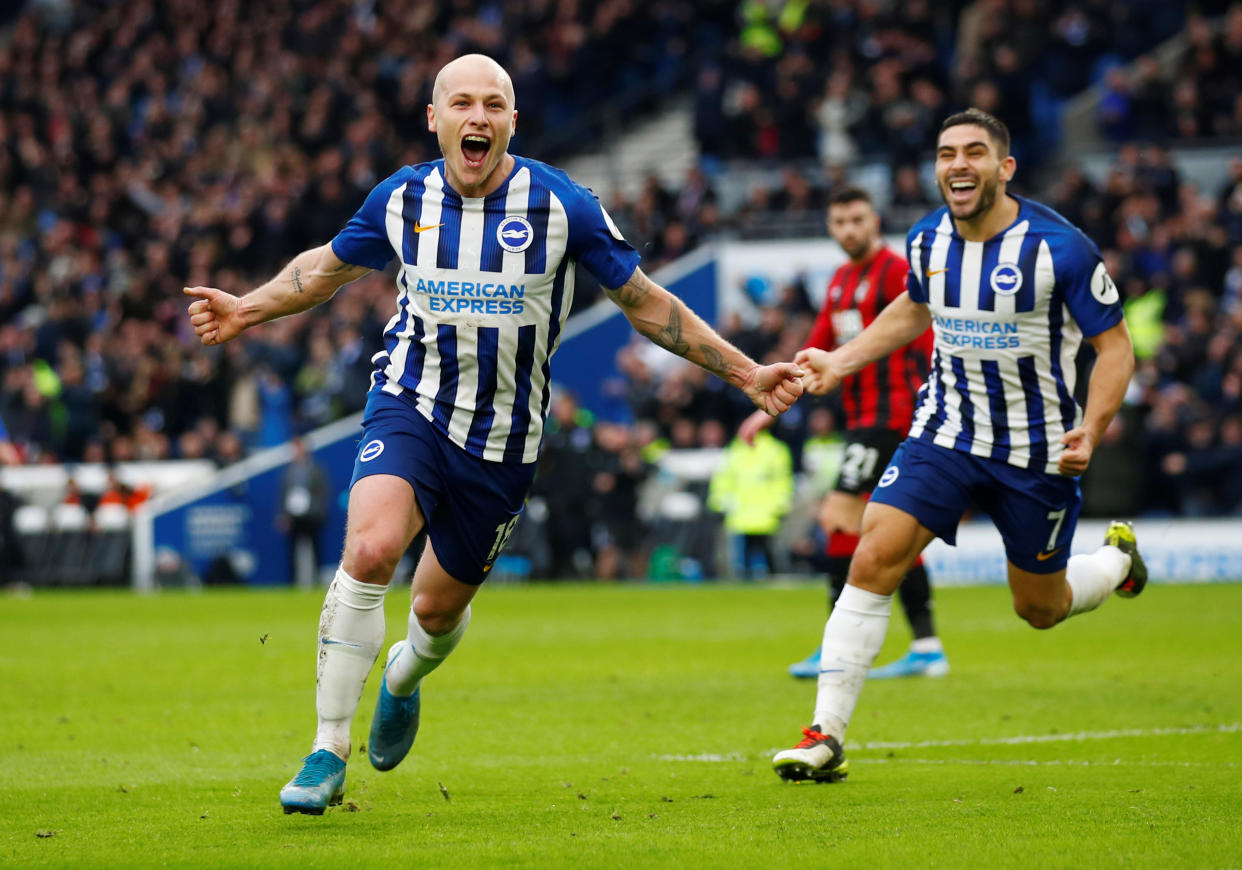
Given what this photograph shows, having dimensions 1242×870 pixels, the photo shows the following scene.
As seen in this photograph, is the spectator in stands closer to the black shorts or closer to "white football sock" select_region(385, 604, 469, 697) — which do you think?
the black shorts

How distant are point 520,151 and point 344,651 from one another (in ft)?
77.4

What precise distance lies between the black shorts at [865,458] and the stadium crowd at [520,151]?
32.3 feet

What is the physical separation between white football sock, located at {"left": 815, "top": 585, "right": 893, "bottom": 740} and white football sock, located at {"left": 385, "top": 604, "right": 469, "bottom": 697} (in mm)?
1366

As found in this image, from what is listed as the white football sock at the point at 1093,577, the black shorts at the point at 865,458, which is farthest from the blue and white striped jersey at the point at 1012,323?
the black shorts at the point at 865,458

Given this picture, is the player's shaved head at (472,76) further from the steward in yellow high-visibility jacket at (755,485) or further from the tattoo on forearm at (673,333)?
the steward in yellow high-visibility jacket at (755,485)

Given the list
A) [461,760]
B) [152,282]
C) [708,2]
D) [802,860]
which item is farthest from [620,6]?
[802,860]

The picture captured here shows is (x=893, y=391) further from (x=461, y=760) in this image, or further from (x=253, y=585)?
(x=253, y=585)

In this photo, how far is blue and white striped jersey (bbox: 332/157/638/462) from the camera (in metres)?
6.09

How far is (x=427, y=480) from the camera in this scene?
6.04 metres

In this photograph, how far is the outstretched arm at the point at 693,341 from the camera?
6.27 meters

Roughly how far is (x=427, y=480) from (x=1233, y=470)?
1479 centimetres

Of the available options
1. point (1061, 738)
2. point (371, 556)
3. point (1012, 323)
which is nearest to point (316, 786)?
point (371, 556)

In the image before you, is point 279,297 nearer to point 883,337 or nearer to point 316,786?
point 316,786

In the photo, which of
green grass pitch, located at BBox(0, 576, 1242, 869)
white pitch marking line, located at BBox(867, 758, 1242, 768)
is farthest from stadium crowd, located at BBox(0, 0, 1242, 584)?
white pitch marking line, located at BBox(867, 758, 1242, 768)
